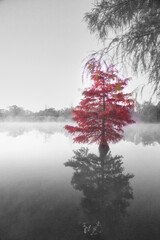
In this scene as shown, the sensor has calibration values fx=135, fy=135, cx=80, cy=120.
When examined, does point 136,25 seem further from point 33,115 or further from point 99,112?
point 33,115

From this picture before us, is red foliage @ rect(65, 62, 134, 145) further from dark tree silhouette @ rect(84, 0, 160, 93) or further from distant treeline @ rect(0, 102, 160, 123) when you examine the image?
Answer: distant treeline @ rect(0, 102, 160, 123)

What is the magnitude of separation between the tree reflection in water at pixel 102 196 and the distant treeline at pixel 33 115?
289 ft

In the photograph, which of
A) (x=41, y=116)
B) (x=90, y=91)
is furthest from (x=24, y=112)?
(x=90, y=91)

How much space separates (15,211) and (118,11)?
258 inches

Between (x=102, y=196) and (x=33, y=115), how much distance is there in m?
122

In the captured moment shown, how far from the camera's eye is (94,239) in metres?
3.30

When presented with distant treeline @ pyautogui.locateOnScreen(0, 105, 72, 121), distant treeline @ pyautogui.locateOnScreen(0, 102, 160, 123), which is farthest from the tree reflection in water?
distant treeline @ pyautogui.locateOnScreen(0, 105, 72, 121)

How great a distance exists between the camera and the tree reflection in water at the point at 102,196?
3.79 meters

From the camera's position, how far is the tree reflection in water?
3.79m

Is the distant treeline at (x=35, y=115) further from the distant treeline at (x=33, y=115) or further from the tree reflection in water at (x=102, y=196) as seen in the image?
the tree reflection in water at (x=102, y=196)

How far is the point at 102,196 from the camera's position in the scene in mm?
A: 5508

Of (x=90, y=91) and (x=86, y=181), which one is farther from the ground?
(x=90, y=91)

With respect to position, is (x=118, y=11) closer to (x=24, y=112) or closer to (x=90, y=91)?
(x=90, y=91)

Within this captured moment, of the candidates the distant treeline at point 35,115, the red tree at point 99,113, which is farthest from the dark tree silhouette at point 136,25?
the distant treeline at point 35,115
